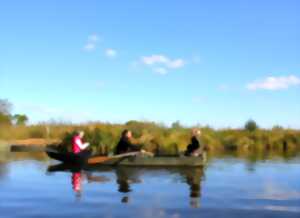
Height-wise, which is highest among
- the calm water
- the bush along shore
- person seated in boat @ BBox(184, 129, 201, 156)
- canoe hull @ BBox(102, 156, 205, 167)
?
the bush along shore

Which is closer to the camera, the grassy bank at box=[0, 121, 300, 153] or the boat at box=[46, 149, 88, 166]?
the boat at box=[46, 149, 88, 166]

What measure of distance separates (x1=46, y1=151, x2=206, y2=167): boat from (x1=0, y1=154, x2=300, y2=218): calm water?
0.49 metres

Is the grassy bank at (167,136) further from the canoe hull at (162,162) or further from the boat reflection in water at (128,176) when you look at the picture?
the canoe hull at (162,162)

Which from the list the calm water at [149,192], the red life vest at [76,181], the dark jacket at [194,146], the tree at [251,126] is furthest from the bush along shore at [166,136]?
the red life vest at [76,181]

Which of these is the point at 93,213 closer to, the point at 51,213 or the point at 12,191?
the point at 51,213

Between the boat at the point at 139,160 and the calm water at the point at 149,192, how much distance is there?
1.60 ft

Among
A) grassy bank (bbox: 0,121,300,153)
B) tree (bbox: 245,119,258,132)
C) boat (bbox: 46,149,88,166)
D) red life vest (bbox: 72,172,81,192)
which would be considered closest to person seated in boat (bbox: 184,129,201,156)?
boat (bbox: 46,149,88,166)

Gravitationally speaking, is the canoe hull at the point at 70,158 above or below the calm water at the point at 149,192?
above

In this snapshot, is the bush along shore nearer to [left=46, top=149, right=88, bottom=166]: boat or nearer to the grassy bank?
the grassy bank

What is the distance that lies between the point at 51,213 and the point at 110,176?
775 centimetres

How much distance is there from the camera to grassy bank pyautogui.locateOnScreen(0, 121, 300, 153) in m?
32.6

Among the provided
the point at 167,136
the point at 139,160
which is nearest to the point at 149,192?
the point at 139,160

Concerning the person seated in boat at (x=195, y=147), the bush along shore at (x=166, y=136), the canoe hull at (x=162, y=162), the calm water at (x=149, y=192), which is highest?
the bush along shore at (x=166, y=136)

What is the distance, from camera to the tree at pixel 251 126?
42.4 meters
